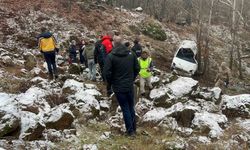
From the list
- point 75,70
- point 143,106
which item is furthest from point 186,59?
point 143,106

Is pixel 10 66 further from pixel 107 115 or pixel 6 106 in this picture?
pixel 6 106

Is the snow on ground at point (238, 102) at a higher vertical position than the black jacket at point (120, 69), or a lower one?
lower

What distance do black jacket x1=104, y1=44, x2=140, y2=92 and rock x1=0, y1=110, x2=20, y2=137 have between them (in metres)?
1.83

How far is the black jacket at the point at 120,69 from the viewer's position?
7.70 metres

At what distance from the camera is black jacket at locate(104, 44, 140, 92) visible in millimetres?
7695

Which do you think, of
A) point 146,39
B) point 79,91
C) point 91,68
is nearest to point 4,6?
point 146,39

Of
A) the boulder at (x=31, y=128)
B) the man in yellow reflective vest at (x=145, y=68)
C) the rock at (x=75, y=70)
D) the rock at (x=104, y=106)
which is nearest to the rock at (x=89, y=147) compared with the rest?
the boulder at (x=31, y=128)

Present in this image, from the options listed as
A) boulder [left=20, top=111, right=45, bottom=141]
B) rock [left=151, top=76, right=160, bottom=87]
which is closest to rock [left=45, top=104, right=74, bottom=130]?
boulder [left=20, top=111, right=45, bottom=141]

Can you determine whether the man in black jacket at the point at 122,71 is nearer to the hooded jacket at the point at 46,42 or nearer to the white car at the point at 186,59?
the hooded jacket at the point at 46,42

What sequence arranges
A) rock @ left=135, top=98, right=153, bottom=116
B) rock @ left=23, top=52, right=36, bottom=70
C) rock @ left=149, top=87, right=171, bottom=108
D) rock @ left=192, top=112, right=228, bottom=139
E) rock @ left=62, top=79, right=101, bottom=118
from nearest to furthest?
rock @ left=192, top=112, right=228, bottom=139, rock @ left=62, top=79, right=101, bottom=118, rock @ left=135, top=98, right=153, bottom=116, rock @ left=149, top=87, right=171, bottom=108, rock @ left=23, top=52, right=36, bottom=70

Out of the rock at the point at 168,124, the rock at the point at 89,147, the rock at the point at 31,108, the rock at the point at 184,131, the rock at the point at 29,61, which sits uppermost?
the rock at the point at 31,108

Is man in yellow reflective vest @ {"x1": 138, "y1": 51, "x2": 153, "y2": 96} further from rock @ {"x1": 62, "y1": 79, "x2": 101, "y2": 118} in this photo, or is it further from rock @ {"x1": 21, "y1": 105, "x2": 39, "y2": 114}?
rock @ {"x1": 21, "y1": 105, "x2": 39, "y2": 114}

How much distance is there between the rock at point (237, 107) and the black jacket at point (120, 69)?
406cm

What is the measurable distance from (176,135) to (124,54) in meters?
2.28
